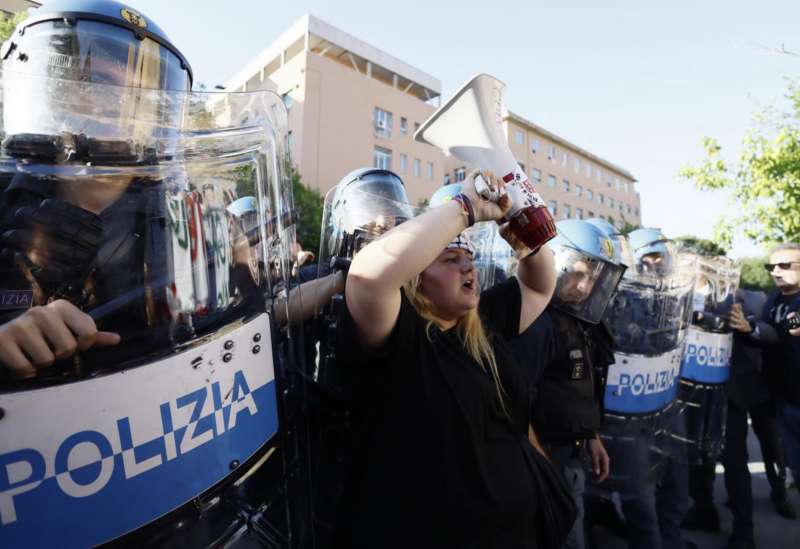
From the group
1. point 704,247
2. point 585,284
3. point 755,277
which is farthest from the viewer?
point 755,277

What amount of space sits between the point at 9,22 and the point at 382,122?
88.6 ft

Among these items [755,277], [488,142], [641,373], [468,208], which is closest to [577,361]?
[641,373]

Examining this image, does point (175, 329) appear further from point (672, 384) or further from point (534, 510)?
point (672, 384)

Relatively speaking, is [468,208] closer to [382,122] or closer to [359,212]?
[359,212]

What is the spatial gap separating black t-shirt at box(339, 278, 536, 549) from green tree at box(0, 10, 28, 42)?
1.38m

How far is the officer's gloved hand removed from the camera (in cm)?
78

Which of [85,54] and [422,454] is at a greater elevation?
[85,54]

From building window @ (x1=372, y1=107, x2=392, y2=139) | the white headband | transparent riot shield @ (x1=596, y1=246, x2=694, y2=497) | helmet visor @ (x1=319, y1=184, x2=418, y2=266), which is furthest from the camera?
building window @ (x1=372, y1=107, x2=392, y2=139)

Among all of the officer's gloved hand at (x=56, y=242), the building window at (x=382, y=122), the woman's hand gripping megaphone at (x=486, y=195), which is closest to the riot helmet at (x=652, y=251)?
the woman's hand gripping megaphone at (x=486, y=195)

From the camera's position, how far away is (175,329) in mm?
864

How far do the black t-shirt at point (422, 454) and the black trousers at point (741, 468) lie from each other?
10.1 feet

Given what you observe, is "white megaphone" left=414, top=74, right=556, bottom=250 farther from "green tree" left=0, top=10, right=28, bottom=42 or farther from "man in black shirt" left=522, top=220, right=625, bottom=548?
"green tree" left=0, top=10, right=28, bottom=42

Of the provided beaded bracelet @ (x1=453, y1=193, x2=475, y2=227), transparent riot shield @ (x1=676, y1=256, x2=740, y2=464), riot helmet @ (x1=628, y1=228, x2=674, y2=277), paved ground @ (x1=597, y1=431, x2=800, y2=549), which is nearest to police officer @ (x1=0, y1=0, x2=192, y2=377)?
beaded bracelet @ (x1=453, y1=193, x2=475, y2=227)

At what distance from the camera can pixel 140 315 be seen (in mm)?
833
